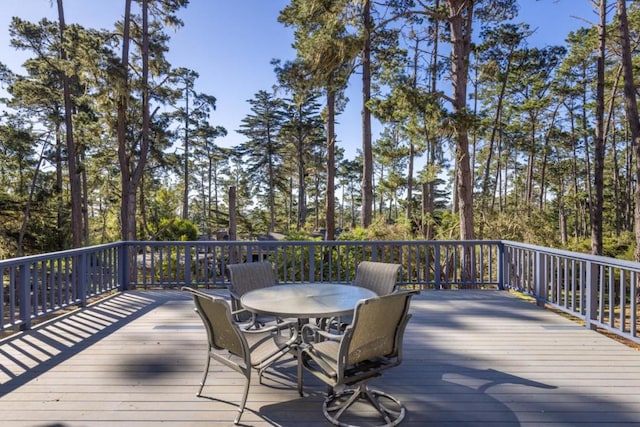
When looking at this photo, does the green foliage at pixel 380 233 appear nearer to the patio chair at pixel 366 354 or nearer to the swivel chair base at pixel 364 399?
the swivel chair base at pixel 364 399

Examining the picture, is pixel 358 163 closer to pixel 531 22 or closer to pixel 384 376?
pixel 531 22

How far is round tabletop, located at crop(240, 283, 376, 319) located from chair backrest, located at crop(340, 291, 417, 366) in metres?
0.36

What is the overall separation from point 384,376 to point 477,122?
20.0 feet

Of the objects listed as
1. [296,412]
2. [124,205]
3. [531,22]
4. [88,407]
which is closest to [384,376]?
[296,412]

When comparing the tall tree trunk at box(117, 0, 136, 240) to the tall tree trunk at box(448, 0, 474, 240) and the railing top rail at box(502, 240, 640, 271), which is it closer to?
the tall tree trunk at box(448, 0, 474, 240)

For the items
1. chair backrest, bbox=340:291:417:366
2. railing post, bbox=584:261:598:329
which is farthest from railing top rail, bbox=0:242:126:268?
railing post, bbox=584:261:598:329

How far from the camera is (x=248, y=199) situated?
32.8m

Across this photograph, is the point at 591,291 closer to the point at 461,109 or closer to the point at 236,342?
the point at 236,342

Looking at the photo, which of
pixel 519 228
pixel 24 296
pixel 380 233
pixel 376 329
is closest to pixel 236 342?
pixel 376 329

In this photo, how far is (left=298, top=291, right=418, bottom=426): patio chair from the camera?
82.4 inches

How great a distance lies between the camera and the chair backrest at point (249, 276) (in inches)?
142

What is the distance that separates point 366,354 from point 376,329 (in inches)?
6.5

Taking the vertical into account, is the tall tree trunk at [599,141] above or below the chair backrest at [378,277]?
above

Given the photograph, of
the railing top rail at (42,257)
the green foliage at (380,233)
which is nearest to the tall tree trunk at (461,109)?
the green foliage at (380,233)
